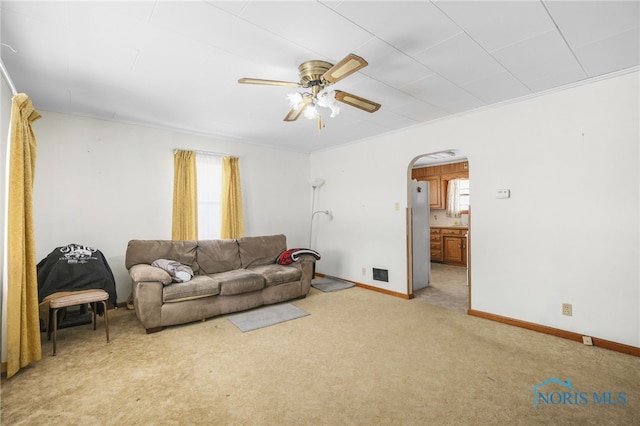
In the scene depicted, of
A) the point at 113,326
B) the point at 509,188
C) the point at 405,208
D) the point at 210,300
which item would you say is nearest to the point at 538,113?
the point at 509,188

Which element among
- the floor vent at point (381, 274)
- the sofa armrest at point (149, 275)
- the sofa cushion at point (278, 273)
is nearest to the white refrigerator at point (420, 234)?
the floor vent at point (381, 274)

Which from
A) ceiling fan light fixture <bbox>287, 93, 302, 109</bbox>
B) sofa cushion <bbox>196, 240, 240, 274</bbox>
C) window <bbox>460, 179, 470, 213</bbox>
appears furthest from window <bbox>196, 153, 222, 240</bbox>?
window <bbox>460, 179, 470, 213</bbox>

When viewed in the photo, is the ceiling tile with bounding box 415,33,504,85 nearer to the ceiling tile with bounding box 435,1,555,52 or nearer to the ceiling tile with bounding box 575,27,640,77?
the ceiling tile with bounding box 435,1,555,52

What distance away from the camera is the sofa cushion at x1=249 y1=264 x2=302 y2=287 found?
159 inches

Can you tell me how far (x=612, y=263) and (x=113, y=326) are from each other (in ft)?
17.1

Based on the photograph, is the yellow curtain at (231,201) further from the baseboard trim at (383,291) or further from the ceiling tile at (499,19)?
the ceiling tile at (499,19)

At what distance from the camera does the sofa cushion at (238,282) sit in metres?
3.64

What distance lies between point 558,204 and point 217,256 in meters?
4.22

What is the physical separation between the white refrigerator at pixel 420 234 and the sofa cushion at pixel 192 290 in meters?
3.14

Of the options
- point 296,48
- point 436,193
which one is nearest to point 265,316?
point 296,48

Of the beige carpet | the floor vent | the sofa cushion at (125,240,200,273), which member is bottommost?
the beige carpet

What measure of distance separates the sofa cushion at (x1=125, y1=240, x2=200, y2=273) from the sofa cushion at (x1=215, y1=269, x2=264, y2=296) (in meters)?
0.47

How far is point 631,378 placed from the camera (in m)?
2.31

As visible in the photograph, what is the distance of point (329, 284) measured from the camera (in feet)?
17.5
